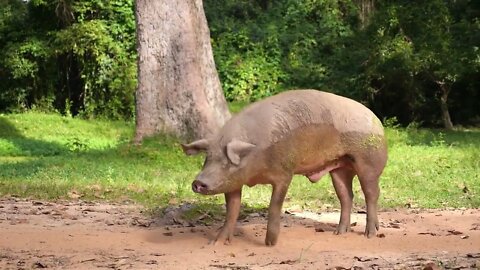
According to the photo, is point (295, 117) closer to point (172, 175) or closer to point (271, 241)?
point (271, 241)

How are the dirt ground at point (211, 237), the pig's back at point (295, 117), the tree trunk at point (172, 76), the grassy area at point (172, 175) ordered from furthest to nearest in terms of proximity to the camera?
the tree trunk at point (172, 76), the grassy area at point (172, 175), the pig's back at point (295, 117), the dirt ground at point (211, 237)

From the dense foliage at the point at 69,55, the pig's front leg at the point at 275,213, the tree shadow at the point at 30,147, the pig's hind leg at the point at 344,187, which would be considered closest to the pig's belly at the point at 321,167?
the pig's hind leg at the point at 344,187

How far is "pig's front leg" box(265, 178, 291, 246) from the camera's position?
7.12 metres

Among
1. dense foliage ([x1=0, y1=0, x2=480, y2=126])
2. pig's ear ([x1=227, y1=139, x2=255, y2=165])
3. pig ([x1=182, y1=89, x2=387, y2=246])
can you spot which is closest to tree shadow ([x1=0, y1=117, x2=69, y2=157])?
dense foliage ([x1=0, y1=0, x2=480, y2=126])

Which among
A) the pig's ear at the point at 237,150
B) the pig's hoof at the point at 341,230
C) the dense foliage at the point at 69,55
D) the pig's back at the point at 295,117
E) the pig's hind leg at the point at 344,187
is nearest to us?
the pig's ear at the point at 237,150

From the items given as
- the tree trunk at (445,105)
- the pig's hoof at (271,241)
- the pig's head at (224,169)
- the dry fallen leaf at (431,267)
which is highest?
the tree trunk at (445,105)

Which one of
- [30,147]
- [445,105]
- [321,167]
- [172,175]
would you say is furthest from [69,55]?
[321,167]

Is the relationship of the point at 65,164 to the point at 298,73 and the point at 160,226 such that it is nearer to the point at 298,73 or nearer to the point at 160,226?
the point at 160,226

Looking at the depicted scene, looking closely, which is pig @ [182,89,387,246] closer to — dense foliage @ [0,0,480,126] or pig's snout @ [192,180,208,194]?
pig's snout @ [192,180,208,194]

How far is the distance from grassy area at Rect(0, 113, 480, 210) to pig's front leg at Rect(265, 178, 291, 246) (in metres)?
2.46

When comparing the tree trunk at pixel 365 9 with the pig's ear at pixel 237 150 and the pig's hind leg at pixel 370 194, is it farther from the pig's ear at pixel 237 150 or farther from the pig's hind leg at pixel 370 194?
the pig's ear at pixel 237 150

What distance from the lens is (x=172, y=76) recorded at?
14781 mm

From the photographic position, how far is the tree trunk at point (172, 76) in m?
14.7

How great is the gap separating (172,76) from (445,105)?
394 inches
